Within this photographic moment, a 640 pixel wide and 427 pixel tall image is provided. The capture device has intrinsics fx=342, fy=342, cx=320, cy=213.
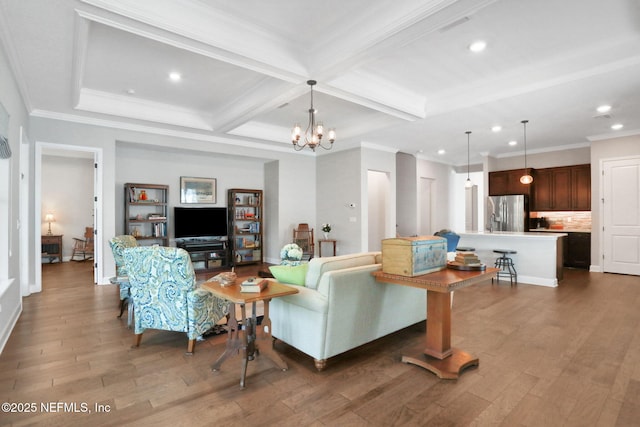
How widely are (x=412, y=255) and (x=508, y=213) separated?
7.08 meters

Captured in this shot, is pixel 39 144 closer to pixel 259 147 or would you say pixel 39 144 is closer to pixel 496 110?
pixel 259 147

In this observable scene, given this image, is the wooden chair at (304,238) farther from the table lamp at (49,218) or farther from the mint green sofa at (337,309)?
the table lamp at (49,218)

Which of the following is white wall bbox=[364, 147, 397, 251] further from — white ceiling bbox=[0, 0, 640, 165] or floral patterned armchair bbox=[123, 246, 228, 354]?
floral patterned armchair bbox=[123, 246, 228, 354]

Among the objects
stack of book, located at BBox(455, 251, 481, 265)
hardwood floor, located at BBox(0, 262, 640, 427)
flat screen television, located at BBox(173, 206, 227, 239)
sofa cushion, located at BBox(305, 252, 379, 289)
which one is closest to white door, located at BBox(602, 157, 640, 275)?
hardwood floor, located at BBox(0, 262, 640, 427)

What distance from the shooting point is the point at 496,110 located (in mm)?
5230

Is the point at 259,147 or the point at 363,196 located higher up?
the point at 259,147

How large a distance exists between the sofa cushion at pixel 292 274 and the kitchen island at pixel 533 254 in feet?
15.6

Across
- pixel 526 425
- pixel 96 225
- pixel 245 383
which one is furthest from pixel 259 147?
pixel 526 425

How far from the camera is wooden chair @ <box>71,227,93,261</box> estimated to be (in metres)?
8.63

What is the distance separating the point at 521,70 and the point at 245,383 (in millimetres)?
4761

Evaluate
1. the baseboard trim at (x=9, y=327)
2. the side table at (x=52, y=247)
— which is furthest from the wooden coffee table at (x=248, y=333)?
the side table at (x=52, y=247)

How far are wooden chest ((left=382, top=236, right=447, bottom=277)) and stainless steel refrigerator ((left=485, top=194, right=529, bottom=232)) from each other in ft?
21.2

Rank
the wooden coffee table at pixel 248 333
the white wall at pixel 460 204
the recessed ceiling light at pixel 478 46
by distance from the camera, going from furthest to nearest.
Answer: the white wall at pixel 460 204 → the recessed ceiling light at pixel 478 46 → the wooden coffee table at pixel 248 333

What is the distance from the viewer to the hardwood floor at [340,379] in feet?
6.93
